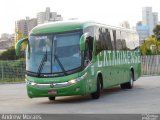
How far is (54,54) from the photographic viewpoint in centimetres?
1802

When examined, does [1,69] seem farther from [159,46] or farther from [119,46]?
[159,46]

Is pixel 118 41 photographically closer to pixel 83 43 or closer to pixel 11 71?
pixel 83 43

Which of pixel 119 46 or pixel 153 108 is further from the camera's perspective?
pixel 119 46

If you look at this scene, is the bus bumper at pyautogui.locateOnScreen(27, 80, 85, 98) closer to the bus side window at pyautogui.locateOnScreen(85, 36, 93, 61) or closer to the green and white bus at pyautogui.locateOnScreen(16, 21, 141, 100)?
the green and white bus at pyautogui.locateOnScreen(16, 21, 141, 100)

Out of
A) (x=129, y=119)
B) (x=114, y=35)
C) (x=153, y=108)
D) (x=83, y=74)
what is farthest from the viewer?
(x=114, y=35)

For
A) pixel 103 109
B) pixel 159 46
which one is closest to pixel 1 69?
pixel 103 109

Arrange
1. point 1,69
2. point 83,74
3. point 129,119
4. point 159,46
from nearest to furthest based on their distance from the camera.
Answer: point 129,119 → point 83,74 → point 1,69 → point 159,46

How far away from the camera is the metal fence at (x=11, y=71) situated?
41344mm

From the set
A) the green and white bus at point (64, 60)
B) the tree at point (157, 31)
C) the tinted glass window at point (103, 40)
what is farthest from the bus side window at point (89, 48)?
the tree at point (157, 31)

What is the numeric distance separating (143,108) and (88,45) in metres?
4.50

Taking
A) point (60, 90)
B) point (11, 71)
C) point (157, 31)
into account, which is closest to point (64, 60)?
point (60, 90)

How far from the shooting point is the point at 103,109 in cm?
1506

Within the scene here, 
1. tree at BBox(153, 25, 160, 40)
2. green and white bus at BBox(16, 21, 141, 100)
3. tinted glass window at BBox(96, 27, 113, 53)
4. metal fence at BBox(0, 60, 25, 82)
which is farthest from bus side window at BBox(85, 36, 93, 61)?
tree at BBox(153, 25, 160, 40)

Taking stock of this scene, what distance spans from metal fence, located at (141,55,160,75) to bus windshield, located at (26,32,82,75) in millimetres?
28039
